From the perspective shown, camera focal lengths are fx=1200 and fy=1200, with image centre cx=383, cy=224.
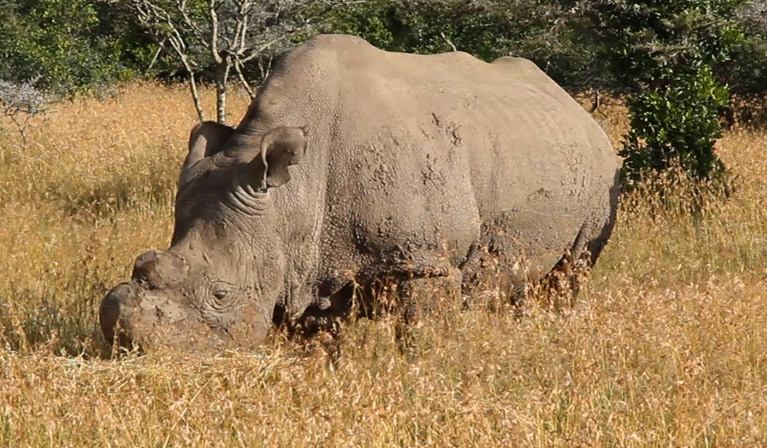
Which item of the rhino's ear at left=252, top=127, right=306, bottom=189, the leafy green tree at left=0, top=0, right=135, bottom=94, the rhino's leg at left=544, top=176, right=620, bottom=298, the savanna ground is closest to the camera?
the savanna ground

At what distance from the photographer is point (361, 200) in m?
5.94

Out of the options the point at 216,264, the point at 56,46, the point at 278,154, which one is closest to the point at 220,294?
the point at 216,264

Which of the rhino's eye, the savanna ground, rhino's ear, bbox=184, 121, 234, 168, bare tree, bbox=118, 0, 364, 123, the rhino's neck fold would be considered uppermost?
bare tree, bbox=118, 0, 364, 123

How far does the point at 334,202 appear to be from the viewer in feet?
19.5

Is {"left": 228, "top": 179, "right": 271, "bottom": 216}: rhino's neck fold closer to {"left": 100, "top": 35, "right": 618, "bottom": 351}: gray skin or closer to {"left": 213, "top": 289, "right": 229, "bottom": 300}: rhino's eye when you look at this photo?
{"left": 100, "top": 35, "right": 618, "bottom": 351}: gray skin

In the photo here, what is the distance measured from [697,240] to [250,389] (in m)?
5.34

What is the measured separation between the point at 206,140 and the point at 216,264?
0.76 meters

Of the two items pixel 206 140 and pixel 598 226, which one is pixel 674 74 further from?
pixel 206 140

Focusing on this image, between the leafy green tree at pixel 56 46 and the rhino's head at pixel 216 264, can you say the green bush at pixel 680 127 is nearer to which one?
the rhino's head at pixel 216 264

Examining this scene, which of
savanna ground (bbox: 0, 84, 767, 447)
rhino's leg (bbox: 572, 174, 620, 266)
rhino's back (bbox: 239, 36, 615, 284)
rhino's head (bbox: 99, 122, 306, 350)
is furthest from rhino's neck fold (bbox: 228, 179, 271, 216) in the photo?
rhino's leg (bbox: 572, 174, 620, 266)

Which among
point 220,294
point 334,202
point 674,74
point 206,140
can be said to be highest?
point 674,74

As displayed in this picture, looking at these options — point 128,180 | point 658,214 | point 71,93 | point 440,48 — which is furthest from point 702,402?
point 440,48

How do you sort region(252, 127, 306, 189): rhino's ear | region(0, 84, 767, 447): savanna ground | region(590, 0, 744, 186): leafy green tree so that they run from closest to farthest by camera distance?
region(0, 84, 767, 447): savanna ground < region(252, 127, 306, 189): rhino's ear < region(590, 0, 744, 186): leafy green tree

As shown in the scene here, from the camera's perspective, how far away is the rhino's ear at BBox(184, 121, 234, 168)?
6.03 metres
